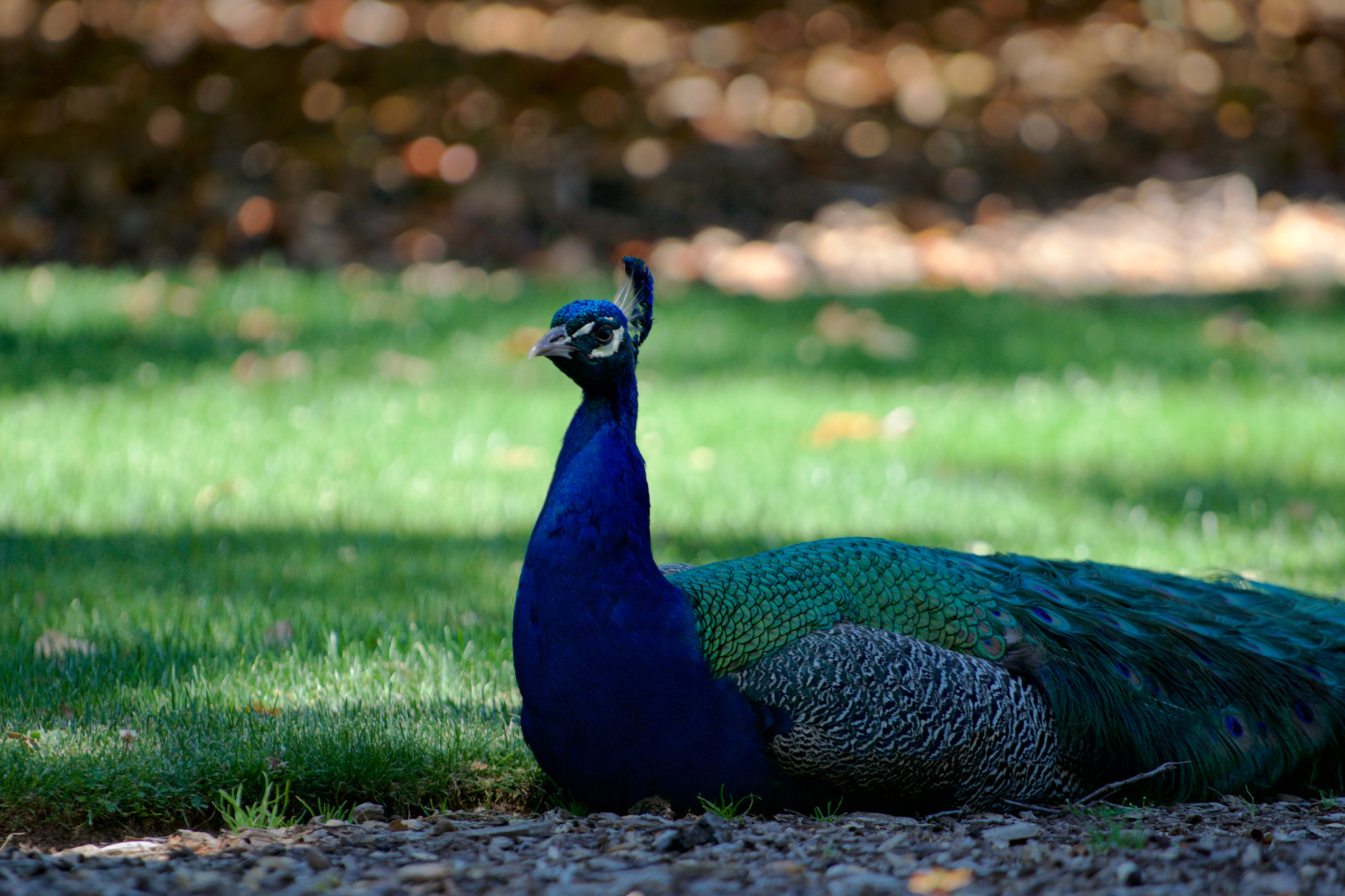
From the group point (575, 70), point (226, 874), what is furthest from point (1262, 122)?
point (226, 874)

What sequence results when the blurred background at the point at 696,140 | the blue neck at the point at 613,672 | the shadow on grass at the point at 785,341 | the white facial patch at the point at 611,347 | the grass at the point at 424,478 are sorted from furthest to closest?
the blurred background at the point at 696,140 < the shadow on grass at the point at 785,341 < the grass at the point at 424,478 < the white facial patch at the point at 611,347 < the blue neck at the point at 613,672

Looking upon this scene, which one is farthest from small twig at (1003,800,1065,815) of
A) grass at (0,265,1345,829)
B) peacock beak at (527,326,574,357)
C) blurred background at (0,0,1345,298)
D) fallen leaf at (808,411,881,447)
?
blurred background at (0,0,1345,298)

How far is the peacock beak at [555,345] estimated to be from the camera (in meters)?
3.19

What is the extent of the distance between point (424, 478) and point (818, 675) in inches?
136

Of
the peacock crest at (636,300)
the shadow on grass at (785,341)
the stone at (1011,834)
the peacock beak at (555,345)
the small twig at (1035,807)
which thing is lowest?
the small twig at (1035,807)

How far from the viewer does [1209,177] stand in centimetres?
1166

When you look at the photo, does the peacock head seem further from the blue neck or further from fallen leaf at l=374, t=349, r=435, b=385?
fallen leaf at l=374, t=349, r=435, b=385

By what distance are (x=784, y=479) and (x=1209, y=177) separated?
7028mm

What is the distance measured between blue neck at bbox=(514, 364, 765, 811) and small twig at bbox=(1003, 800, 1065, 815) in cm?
63

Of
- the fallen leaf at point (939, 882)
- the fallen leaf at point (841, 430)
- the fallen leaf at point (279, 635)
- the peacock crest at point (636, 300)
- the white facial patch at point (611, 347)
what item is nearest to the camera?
the fallen leaf at point (939, 882)

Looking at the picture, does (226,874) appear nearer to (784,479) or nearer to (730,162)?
(784,479)

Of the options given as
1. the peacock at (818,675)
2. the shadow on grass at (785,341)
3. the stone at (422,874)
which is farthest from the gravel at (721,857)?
the shadow on grass at (785,341)

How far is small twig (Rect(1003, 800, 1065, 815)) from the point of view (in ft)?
11.0

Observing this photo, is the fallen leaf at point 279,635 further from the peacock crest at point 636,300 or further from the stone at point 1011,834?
the stone at point 1011,834
